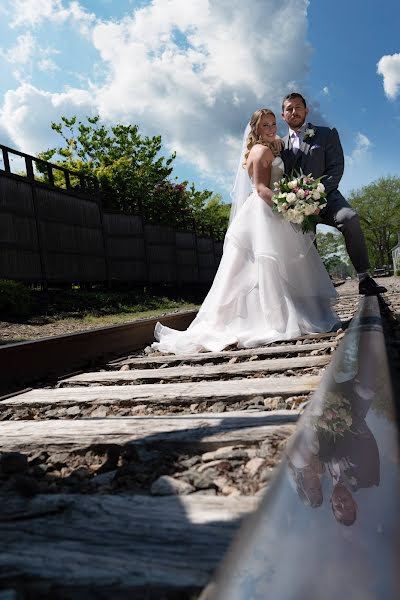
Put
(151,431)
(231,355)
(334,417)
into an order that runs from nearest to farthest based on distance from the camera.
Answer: (334,417)
(151,431)
(231,355)

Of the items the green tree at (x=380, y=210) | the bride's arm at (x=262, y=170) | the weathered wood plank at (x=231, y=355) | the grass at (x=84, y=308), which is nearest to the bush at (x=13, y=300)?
the grass at (x=84, y=308)

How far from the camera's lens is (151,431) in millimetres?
1541

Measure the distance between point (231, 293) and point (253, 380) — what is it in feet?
6.59

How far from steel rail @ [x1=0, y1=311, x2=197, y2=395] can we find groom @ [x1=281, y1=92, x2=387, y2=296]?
2.31 metres

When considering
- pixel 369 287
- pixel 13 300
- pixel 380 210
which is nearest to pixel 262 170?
pixel 369 287

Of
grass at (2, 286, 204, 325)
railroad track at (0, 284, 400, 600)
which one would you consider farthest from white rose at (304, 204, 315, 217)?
grass at (2, 286, 204, 325)

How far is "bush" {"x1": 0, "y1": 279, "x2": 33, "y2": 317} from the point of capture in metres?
7.85

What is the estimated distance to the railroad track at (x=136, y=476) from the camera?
2.39 feet

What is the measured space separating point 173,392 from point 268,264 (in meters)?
2.23

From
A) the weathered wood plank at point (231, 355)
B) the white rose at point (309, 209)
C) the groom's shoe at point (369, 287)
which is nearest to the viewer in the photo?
the weathered wood plank at point (231, 355)

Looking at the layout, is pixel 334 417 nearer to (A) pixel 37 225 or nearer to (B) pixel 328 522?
(B) pixel 328 522

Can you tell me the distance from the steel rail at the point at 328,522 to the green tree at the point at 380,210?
2620 inches

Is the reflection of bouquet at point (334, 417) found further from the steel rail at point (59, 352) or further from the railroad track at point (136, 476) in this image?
the steel rail at point (59, 352)

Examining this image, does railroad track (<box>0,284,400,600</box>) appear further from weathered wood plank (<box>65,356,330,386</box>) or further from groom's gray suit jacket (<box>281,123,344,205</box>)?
groom's gray suit jacket (<box>281,123,344,205</box>)
